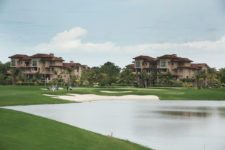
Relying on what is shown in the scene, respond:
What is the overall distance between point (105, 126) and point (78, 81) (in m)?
91.2

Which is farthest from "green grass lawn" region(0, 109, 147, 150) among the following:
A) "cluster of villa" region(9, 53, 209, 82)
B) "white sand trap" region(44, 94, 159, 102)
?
"cluster of villa" region(9, 53, 209, 82)

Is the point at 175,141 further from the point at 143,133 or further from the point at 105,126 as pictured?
the point at 105,126

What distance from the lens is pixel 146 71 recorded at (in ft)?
401

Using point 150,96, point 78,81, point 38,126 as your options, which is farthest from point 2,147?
point 78,81

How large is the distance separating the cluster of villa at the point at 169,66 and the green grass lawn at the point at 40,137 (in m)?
104

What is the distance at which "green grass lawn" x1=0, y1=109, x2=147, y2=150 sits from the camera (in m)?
11.8

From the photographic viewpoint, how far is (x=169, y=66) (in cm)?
12044

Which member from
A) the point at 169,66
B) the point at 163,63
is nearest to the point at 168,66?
the point at 169,66

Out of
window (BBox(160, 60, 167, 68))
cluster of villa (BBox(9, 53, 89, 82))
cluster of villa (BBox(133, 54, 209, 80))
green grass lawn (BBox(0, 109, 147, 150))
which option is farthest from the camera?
cluster of villa (BBox(9, 53, 89, 82))

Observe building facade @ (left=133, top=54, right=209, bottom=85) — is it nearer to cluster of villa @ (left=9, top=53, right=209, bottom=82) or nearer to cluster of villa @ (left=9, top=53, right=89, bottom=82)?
cluster of villa @ (left=9, top=53, right=209, bottom=82)

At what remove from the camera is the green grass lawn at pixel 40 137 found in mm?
11789

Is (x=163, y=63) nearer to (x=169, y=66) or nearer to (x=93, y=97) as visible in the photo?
(x=169, y=66)

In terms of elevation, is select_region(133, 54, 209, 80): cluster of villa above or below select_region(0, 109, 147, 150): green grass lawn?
above

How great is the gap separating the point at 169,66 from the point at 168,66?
37 centimetres
